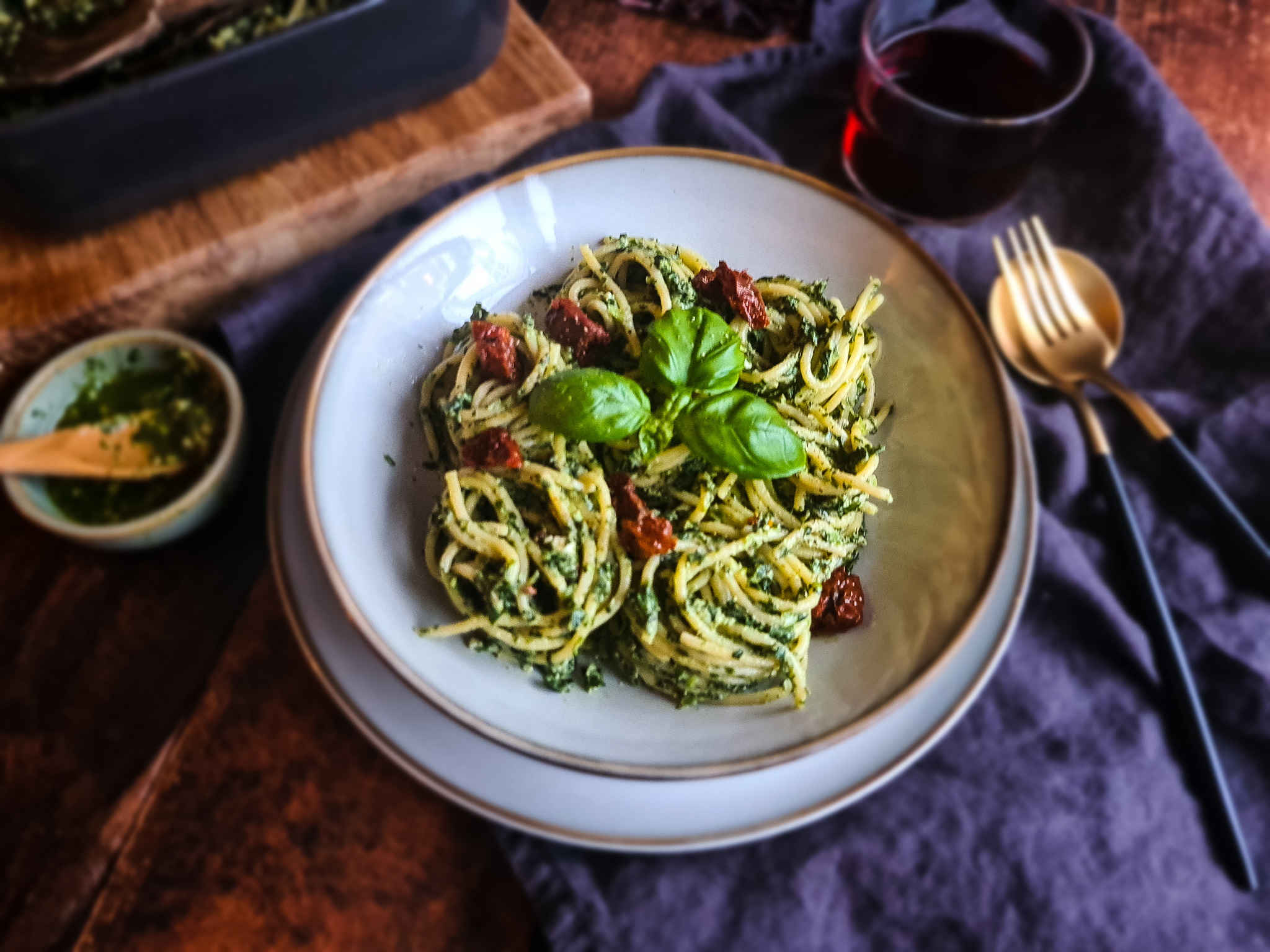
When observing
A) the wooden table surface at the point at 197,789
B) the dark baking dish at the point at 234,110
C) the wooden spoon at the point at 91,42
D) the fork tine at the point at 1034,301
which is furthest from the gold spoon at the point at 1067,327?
the wooden spoon at the point at 91,42

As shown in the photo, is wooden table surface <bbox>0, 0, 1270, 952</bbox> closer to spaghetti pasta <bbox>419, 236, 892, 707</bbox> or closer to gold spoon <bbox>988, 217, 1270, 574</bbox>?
spaghetti pasta <bbox>419, 236, 892, 707</bbox>

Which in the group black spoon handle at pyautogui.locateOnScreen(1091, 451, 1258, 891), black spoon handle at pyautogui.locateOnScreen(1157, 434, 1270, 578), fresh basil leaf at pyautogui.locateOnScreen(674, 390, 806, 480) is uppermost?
fresh basil leaf at pyautogui.locateOnScreen(674, 390, 806, 480)

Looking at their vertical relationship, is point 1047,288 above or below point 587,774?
above

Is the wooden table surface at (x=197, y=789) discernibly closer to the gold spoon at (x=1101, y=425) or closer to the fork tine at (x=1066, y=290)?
the gold spoon at (x=1101, y=425)

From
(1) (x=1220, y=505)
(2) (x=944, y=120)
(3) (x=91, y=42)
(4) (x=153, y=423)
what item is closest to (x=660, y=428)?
(2) (x=944, y=120)

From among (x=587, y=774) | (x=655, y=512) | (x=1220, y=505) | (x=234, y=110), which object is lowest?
(x=1220, y=505)

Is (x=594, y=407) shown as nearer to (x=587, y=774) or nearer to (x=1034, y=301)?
(x=587, y=774)

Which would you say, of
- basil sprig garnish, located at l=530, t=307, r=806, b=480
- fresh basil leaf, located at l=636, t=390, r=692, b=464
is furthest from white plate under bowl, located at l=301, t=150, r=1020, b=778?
fresh basil leaf, located at l=636, t=390, r=692, b=464
